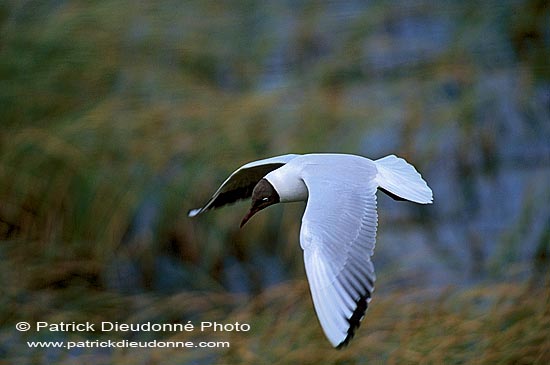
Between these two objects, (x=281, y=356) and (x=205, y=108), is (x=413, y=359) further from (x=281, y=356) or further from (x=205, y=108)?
(x=205, y=108)

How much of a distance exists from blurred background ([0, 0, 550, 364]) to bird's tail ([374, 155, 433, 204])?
755mm

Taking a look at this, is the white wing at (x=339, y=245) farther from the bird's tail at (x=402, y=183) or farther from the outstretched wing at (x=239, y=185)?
the outstretched wing at (x=239, y=185)

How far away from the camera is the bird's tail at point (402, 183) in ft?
5.57

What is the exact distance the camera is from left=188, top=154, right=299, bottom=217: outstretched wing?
75.9 inches

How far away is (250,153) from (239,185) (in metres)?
0.98

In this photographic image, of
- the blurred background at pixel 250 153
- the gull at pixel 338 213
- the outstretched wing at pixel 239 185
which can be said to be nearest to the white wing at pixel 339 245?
the gull at pixel 338 213

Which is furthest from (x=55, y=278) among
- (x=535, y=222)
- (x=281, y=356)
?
(x=535, y=222)

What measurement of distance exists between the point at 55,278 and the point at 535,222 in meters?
1.11

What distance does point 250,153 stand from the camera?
298 centimetres

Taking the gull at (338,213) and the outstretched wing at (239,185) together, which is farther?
the outstretched wing at (239,185)

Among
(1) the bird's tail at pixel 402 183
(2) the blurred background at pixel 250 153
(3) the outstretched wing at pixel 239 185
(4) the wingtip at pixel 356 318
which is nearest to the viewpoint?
(4) the wingtip at pixel 356 318

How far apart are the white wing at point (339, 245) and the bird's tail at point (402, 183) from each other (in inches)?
1.2

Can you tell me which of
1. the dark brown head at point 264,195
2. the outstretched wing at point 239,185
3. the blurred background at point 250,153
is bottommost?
the blurred background at point 250,153

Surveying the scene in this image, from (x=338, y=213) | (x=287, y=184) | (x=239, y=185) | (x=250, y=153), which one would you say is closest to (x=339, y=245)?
(x=338, y=213)
